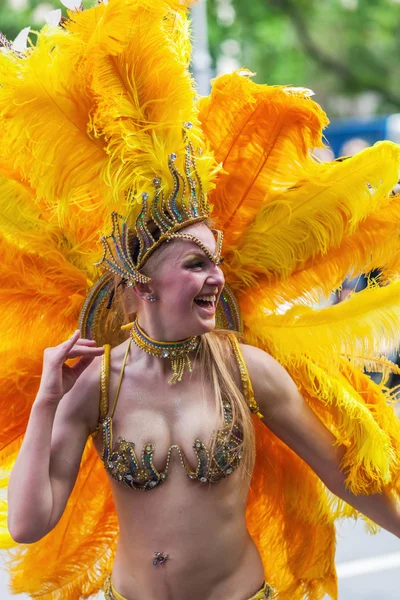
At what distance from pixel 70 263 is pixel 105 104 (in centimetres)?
57

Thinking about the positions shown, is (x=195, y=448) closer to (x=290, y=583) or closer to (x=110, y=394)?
(x=110, y=394)

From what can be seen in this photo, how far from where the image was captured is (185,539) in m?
2.49

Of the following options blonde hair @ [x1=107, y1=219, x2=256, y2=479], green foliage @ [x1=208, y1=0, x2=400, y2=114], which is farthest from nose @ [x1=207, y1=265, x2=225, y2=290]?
green foliage @ [x1=208, y1=0, x2=400, y2=114]

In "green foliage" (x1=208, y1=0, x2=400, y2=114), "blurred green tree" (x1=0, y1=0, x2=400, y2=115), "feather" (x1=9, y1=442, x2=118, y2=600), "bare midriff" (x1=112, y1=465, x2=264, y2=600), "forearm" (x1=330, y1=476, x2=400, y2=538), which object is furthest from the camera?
"green foliage" (x1=208, y1=0, x2=400, y2=114)

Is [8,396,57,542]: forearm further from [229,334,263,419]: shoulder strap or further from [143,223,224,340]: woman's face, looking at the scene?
[229,334,263,419]: shoulder strap

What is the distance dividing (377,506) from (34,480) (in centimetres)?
99

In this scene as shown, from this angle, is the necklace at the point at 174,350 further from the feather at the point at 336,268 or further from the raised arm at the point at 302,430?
the feather at the point at 336,268

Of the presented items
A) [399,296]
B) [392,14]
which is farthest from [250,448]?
[392,14]

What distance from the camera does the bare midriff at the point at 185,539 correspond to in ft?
8.14

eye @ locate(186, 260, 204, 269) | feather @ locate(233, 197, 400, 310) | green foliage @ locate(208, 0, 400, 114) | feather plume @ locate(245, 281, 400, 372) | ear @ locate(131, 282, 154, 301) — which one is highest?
eye @ locate(186, 260, 204, 269)

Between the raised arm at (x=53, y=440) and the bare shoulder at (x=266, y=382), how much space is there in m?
0.43

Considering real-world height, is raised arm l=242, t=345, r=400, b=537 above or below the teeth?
below

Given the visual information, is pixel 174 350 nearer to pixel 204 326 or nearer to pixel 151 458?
pixel 204 326

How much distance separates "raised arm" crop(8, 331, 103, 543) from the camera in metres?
2.38
